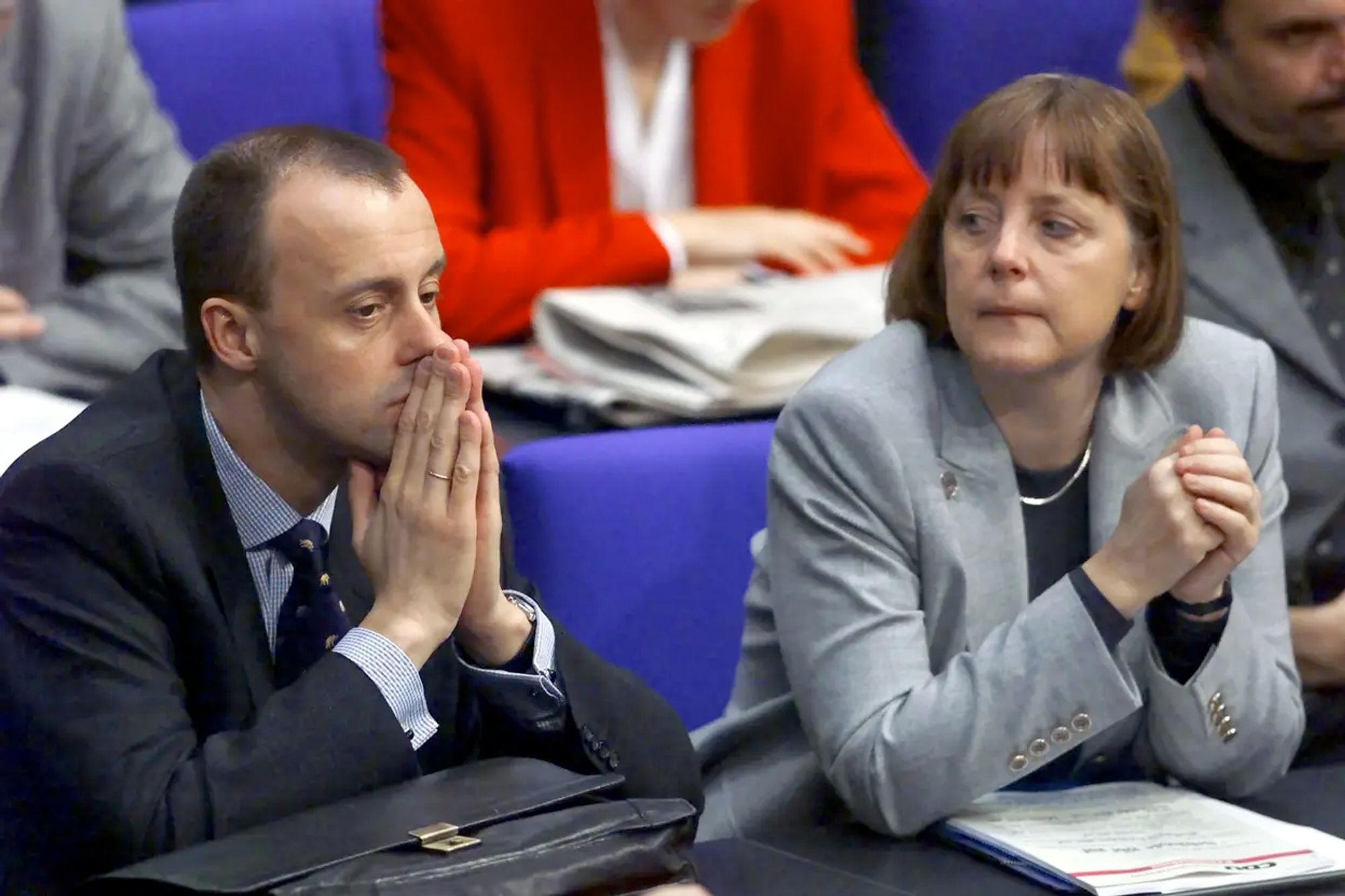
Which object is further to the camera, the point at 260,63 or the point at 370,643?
the point at 260,63

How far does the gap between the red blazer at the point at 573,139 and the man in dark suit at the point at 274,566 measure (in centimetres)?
100

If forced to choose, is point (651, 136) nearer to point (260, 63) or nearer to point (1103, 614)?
point (260, 63)

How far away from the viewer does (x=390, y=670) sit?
5.04 feet

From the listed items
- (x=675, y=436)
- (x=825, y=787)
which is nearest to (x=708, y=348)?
(x=675, y=436)

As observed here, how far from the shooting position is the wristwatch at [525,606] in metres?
1.70

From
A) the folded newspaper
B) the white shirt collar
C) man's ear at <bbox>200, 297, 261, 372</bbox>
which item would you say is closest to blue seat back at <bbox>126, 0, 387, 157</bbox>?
the white shirt collar

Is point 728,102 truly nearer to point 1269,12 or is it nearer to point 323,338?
point 1269,12

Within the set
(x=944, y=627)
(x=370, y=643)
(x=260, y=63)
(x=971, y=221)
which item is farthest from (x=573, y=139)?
(x=370, y=643)

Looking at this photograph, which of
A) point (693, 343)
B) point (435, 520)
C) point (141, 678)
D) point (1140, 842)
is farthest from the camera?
point (693, 343)

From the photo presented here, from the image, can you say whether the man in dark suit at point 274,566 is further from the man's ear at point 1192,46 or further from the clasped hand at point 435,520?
the man's ear at point 1192,46

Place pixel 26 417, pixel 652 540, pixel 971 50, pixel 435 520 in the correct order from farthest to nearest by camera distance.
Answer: pixel 971 50, pixel 652 540, pixel 26 417, pixel 435 520

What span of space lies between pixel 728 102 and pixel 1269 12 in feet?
2.86

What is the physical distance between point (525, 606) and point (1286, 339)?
0.96m

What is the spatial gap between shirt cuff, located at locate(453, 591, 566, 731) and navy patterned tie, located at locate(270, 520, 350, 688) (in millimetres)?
113
